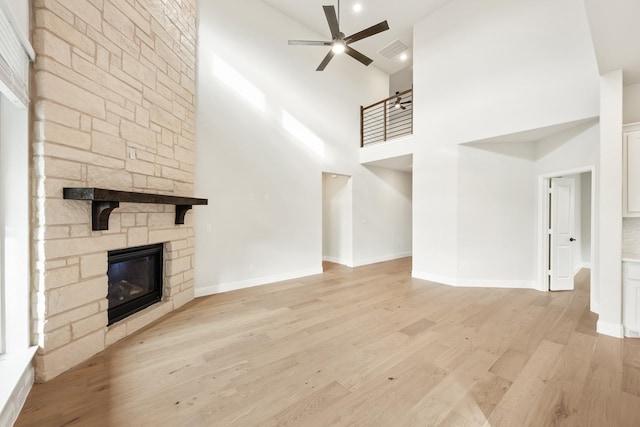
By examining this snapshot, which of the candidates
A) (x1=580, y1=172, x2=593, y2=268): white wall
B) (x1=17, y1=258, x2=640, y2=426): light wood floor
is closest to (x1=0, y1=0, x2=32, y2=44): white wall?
(x1=17, y1=258, x2=640, y2=426): light wood floor

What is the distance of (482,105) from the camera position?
14.4ft

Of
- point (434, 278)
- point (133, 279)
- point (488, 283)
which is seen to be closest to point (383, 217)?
point (434, 278)

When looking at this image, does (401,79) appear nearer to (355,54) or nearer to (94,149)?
(355,54)

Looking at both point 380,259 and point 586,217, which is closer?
point 586,217

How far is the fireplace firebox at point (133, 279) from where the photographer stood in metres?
2.76

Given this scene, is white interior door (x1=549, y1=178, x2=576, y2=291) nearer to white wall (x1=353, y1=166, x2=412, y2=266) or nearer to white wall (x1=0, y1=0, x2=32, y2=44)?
white wall (x1=353, y1=166, x2=412, y2=266)

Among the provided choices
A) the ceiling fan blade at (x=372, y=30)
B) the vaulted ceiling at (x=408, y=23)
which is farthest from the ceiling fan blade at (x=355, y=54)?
the vaulted ceiling at (x=408, y=23)

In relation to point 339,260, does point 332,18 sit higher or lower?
higher

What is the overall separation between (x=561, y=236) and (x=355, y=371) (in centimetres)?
467

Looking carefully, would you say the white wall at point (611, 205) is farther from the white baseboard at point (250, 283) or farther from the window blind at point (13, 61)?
the window blind at point (13, 61)

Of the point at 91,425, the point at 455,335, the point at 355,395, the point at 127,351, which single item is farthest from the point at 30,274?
the point at 455,335

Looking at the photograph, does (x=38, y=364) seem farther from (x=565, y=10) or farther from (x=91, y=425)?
(x=565, y=10)

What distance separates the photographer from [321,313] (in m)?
3.42

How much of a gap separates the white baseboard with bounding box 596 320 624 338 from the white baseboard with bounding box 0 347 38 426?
17.1ft
